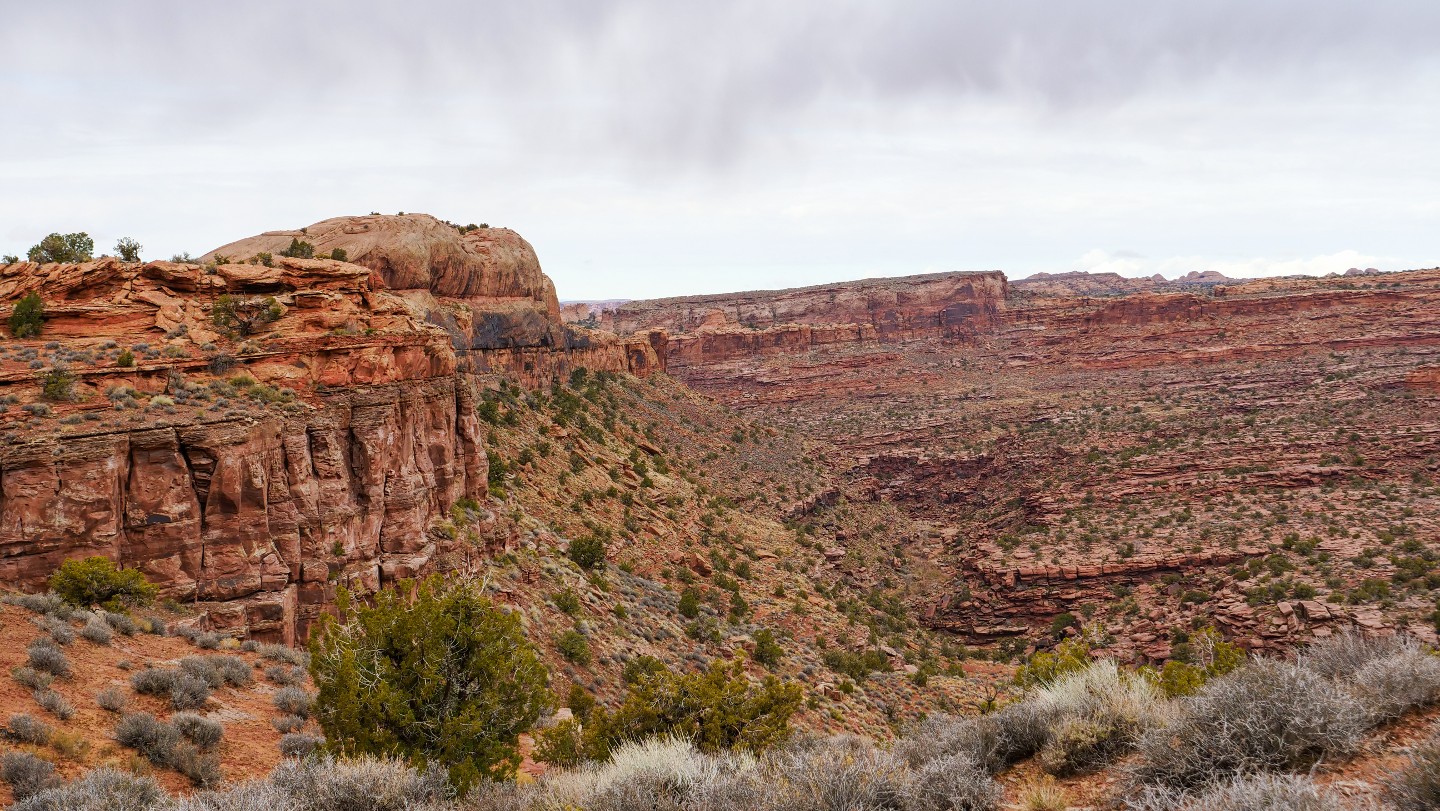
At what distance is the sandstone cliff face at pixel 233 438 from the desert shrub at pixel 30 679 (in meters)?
3.22

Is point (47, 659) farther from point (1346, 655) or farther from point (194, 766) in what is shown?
point (1346, 655)

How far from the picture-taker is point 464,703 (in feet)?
27.9

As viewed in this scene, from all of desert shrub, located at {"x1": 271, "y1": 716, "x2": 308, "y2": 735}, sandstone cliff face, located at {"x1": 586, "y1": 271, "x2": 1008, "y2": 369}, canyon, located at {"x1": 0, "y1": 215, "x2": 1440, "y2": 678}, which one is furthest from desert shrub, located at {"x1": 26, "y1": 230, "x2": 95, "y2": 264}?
sandstone cliff face, located at {"x1": 586, "y1": 271, "x2": 1008, "y2": 369}

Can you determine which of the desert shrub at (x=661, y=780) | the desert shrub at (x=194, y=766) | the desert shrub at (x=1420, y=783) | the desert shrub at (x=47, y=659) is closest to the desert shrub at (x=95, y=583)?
the desert shrub at (x=47, y=659)


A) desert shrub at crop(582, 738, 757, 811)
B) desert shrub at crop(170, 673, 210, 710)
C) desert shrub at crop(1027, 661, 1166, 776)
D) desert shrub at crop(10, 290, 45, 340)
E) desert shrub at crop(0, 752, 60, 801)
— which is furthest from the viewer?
desert shrub at crop(10, 290, 45, 340)

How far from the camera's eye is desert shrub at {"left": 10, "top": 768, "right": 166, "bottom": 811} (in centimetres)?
629

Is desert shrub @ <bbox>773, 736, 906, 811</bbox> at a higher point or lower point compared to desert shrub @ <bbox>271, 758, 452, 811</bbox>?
higher

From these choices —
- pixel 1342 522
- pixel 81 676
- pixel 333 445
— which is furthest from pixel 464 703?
pixel 1342 522

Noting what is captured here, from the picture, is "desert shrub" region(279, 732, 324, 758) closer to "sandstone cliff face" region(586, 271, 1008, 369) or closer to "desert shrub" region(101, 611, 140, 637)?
"desert shrub" region(101, 611, 140, 637)

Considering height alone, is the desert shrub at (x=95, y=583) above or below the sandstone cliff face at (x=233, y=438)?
below

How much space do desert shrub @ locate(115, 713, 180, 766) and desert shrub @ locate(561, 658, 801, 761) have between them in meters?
5.04

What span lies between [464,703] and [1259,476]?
4399 centimetres

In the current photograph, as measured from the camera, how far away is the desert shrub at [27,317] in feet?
44.7

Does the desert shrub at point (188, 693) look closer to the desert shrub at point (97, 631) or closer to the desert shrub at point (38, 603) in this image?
the desert shrub at point (97, 631)
